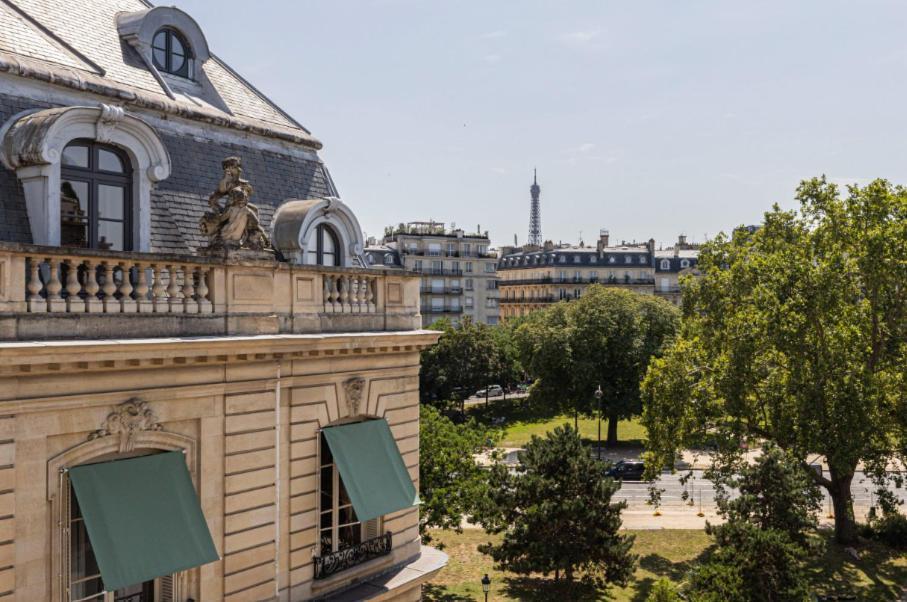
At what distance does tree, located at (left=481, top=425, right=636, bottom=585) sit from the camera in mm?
26875

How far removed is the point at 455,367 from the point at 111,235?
191 feet

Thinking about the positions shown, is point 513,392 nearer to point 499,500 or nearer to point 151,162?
point 499,500

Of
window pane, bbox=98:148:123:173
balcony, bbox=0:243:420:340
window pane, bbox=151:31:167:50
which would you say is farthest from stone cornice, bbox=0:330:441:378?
window pane, bbox=151:31:167:50

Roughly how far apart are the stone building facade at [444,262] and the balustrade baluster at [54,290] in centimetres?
8194

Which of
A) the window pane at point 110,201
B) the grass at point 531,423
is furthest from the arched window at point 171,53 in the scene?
the grass at point 531,423

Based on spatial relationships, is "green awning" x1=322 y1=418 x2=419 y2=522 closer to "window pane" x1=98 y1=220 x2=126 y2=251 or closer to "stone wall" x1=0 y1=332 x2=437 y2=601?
"stone wall" x1=0 y1=332 x2=437 y2=601

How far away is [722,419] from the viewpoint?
108 feet

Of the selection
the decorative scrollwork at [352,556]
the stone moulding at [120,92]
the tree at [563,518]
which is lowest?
the tree at [563,518]

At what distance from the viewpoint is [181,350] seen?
11562 millimetres

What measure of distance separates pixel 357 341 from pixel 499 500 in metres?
15.2

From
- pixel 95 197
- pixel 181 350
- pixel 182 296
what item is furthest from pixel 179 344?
pixel 95 197

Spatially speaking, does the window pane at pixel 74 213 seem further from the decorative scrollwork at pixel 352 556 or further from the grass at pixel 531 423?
the grass at pixel 531 423

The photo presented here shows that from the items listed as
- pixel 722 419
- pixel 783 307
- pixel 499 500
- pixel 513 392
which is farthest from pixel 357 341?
pixel 513 392

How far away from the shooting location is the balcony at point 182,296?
10.3 metres
